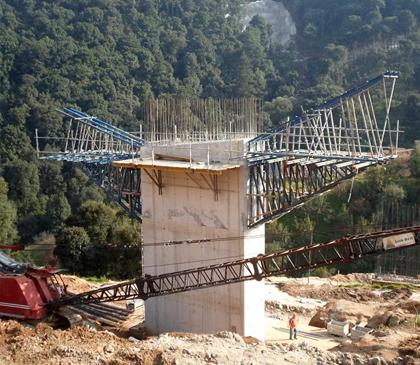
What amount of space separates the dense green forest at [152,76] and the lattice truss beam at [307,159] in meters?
19.4

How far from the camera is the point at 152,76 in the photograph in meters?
80.6

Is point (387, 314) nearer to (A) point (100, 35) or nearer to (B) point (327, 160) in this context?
(B) point (327, 160)

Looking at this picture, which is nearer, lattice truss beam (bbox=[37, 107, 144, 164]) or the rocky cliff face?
lattice truss beam (bbox=[37, 107, 144, 164])

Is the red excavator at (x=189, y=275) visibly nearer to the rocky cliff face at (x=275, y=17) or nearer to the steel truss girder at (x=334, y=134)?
the steel truss girder at (x=334, y=134)

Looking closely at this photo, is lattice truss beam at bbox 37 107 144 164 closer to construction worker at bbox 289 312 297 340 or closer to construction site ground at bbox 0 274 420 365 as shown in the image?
construction site ground at bbox 0 274 420 365

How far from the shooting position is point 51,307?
22.2 metres

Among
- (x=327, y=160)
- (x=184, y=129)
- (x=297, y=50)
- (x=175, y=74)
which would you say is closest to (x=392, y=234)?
(x=327, y=160)

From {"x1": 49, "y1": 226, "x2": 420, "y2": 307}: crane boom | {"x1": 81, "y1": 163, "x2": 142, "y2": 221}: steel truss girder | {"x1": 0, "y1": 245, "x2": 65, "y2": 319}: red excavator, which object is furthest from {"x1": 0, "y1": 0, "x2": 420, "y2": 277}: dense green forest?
{"x1": 0, "y1": 245, "x2": 65, "y2": 319}: red excavator

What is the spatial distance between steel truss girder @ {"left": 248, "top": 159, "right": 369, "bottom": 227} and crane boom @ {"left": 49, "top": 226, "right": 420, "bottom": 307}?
1758mm

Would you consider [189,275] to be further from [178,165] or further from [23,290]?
[23,290]

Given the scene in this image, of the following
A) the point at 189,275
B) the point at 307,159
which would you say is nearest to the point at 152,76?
the point at 189,275

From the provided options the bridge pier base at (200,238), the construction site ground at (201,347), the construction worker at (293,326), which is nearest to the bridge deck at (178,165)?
the bridge pier base at (200,238)

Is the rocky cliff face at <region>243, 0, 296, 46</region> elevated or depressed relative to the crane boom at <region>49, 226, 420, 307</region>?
elevated

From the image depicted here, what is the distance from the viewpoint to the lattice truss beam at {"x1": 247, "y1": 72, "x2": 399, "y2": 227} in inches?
802
